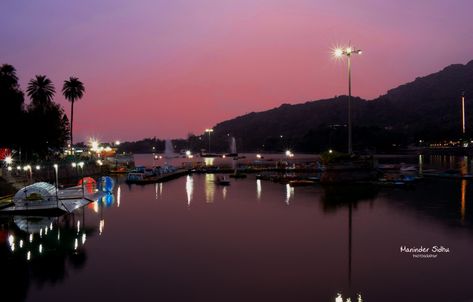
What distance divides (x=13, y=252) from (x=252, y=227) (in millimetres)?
18120

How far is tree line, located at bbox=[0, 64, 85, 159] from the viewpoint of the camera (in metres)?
56.7

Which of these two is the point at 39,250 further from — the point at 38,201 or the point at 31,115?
the point at 31,115

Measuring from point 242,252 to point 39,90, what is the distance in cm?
7045

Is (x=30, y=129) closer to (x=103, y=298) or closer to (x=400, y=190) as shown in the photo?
(x=103, y=298)

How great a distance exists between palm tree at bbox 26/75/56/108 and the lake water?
145 ft

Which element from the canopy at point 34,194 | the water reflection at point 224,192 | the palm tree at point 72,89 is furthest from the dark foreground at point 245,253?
the palm tree at point 72,89

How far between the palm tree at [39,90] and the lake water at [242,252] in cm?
4405

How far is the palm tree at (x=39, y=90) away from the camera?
8300cm

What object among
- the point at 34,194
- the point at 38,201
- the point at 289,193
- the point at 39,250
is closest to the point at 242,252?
the point at 39,250

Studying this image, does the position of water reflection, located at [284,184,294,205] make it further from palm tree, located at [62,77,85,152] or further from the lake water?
palm tree, located at [62,77,85,152]

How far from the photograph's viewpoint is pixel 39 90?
83312 mm

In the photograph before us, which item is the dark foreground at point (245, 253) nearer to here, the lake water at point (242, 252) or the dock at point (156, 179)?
the lake water at point (242, 252)

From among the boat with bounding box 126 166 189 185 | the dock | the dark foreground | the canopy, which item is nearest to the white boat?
the canopy

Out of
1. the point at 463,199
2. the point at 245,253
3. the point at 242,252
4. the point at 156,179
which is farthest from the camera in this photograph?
the point at 156,179
